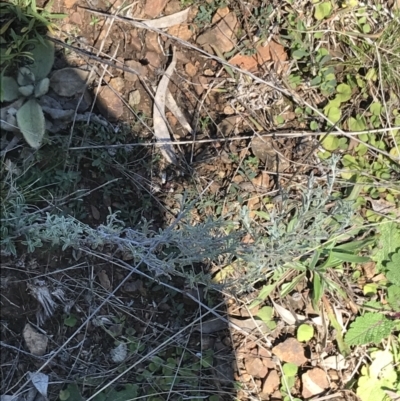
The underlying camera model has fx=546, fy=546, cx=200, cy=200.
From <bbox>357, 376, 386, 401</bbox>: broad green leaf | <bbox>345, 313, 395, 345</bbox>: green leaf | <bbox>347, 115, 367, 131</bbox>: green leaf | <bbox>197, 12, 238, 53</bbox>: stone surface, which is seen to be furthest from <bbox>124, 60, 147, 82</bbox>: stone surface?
<bbox>357, 376, 386, 401</bbox>: broad green leaf

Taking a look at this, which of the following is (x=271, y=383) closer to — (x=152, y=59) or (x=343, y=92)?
(x=343, y=92)

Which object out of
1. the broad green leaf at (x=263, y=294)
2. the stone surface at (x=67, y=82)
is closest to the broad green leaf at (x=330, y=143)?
the broad green leaf at (x=263, y=294)

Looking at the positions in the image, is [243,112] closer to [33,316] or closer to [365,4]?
[365,4]

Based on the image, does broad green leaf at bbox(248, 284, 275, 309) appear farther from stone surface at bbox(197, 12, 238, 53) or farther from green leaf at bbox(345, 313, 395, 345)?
stone surface at bbox(197, 12, 238, 53)

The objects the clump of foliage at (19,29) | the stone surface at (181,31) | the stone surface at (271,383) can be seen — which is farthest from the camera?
the stone surface at (181,31)

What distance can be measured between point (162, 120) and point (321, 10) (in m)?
0.73

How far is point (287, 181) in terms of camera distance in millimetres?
1998

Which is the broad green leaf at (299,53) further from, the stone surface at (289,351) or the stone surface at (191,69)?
the stone surface at (289,351)

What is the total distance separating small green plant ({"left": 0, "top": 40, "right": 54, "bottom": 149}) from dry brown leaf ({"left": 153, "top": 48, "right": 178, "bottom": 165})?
0.39 meters

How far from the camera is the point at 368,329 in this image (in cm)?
197

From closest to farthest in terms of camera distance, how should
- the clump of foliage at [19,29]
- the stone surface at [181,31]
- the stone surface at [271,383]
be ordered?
the clump of foliage at [19,29]
the stone surface at [271,383]
the stone surface at [181,31]

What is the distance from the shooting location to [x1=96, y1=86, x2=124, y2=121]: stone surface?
1940 mm

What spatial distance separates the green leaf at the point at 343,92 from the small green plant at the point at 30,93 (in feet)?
3.45

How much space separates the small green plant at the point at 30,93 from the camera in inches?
72.4
